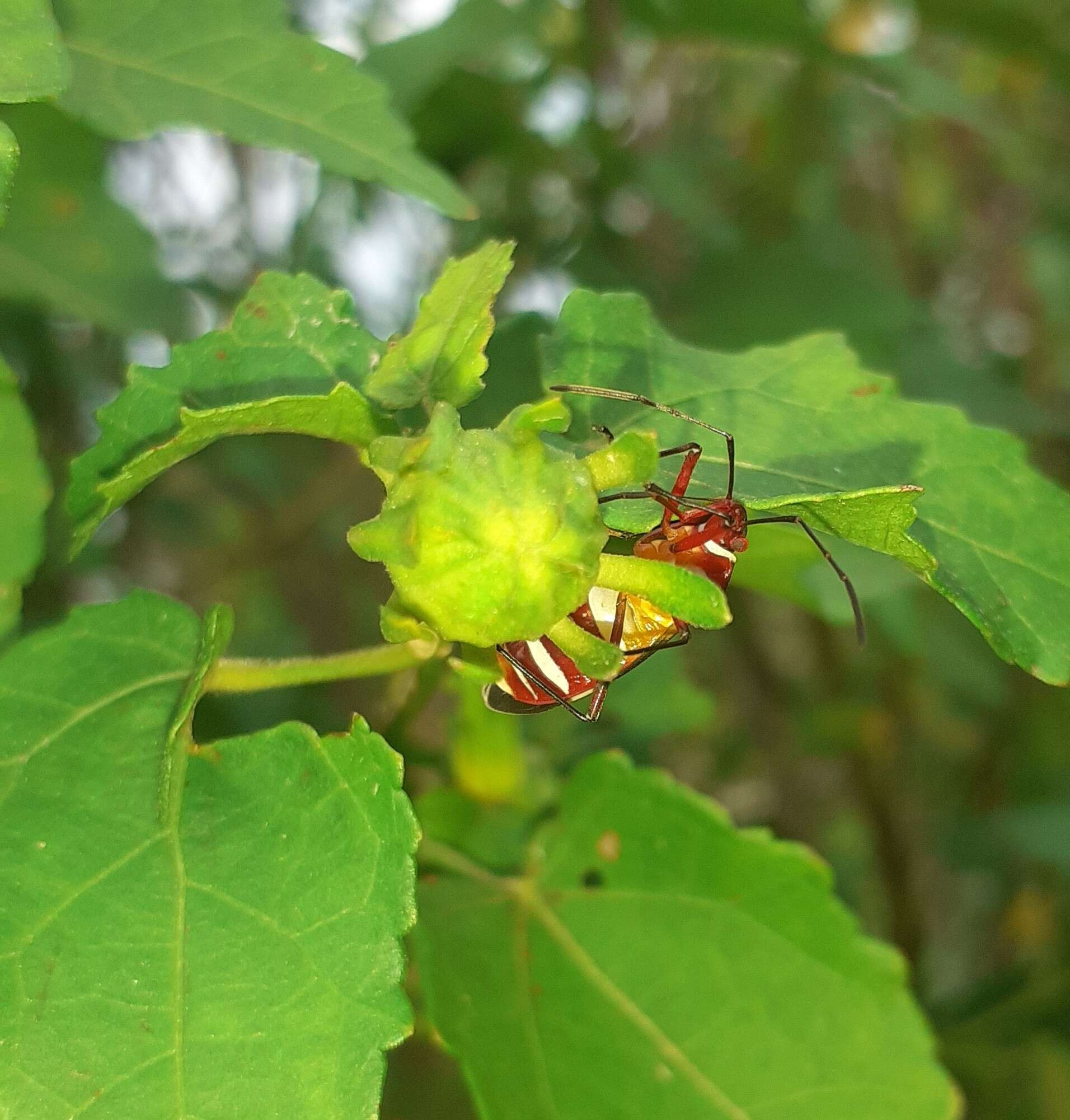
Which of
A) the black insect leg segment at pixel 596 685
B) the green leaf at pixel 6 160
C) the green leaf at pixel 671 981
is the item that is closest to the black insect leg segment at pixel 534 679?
A: the black insect leg segment at pixel 596 685

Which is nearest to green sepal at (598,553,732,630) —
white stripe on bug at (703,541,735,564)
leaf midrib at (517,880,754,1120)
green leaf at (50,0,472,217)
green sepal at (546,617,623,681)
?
green sepal at (546,617,623,681)

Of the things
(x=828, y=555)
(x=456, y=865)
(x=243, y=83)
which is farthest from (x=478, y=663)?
(x=243, y=83)

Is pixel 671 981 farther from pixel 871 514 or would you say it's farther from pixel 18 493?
pixel 18 493

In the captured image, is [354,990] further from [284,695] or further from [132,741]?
[284,695]

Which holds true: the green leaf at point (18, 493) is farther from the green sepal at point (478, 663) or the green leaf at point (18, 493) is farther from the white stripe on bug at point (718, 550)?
the white stripe on bug at point (718, 550)

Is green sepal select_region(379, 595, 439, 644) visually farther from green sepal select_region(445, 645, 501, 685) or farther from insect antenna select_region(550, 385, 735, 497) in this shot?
insect antenna select_region(550, 385, 735, 497)

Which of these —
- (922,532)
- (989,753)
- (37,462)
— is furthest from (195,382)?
(989,753)
